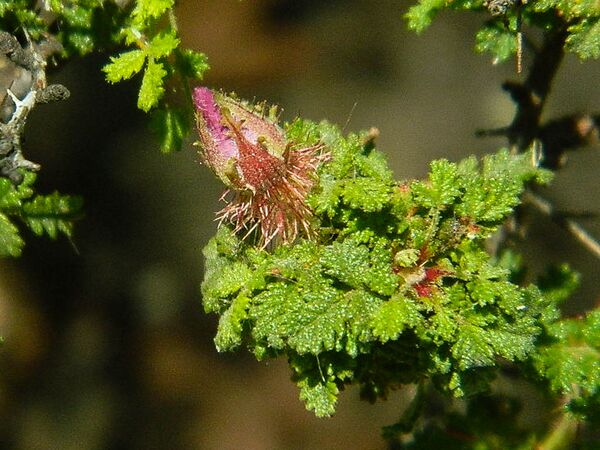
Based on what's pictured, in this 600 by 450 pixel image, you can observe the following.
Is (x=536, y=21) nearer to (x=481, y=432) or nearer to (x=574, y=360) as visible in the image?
(x=574, y=360)

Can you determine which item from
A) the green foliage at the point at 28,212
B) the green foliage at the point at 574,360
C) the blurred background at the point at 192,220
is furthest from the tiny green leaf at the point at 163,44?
the green foliage at the point at 574,360

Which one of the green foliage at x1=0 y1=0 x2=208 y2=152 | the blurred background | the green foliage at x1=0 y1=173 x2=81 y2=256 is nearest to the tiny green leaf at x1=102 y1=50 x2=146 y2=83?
the green foliage at x1=0 y1=0 x2=208 y2=152

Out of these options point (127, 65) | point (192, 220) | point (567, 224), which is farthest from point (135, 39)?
point (567, 224)

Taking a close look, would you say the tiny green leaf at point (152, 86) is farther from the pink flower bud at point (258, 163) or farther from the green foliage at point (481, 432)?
the green foliage at point (481, 432)

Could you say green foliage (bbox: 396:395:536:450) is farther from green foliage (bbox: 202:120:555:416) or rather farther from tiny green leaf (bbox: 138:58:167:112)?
tiny green leaf (bbox: 138:58:167:112)

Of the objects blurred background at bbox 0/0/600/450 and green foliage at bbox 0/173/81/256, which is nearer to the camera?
green foliage at bbox 0/173/81/256

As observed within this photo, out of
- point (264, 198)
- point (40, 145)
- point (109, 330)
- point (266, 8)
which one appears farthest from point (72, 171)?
point (264, 198)

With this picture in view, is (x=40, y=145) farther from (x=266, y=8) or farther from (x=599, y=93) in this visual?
(x=599, y=93)

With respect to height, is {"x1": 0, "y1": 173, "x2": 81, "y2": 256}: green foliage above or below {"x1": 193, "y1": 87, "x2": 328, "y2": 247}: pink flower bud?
below
